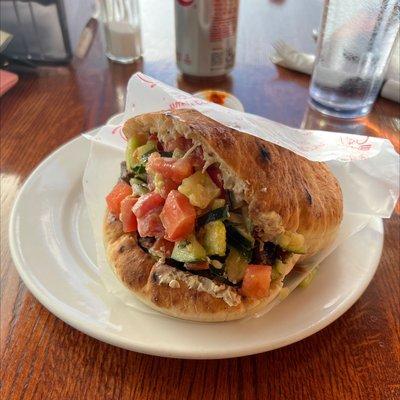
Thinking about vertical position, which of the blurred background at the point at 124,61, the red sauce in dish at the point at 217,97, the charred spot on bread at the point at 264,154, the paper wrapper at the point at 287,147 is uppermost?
the charred spot on bread at the point at 264,154

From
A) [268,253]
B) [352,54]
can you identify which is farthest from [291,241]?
[352,54]

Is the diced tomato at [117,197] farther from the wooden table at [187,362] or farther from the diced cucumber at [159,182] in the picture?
the wooden table at [187,362]

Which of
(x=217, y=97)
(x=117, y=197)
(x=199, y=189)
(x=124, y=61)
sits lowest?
(x=124, y=61)

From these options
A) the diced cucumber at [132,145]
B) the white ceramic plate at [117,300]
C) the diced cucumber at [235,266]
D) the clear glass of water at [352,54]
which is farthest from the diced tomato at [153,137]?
the clear glass of water at [352,54]

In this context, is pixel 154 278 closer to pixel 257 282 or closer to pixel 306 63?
pixel 257 282

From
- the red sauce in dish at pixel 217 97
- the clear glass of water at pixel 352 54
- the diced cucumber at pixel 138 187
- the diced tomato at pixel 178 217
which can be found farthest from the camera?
the red sauce in dish at pixel 217 97

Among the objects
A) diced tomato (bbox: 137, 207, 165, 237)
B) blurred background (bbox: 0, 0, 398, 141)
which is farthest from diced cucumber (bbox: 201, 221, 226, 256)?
blurred background (bbox: 0, 0, 398, 141)
